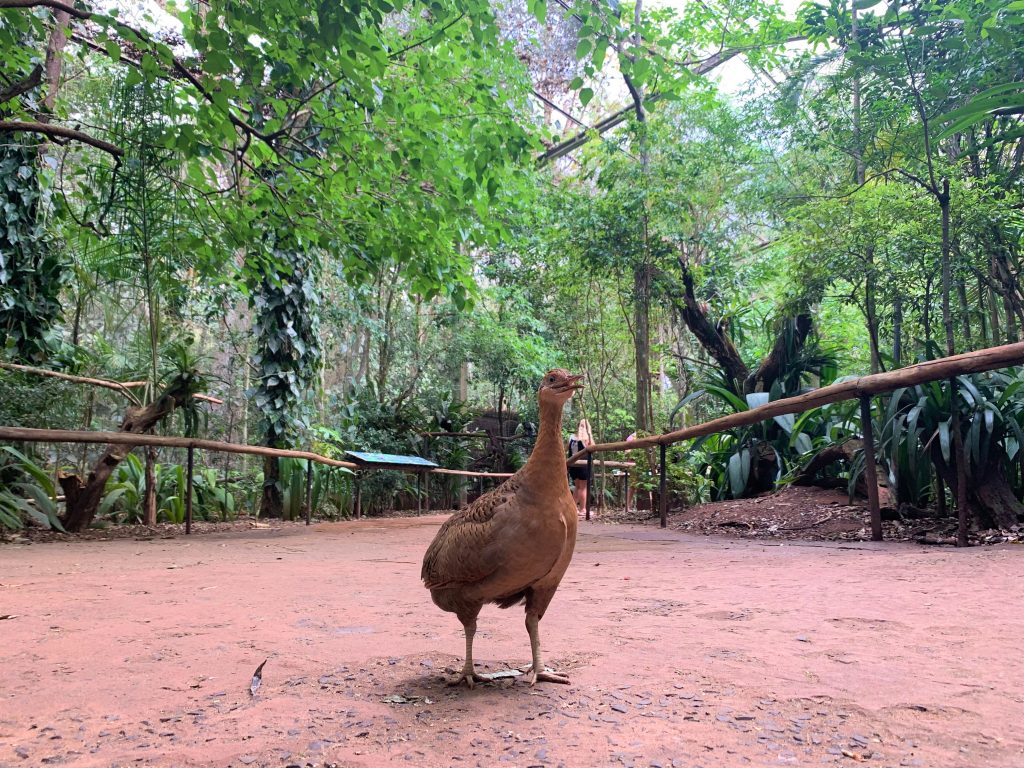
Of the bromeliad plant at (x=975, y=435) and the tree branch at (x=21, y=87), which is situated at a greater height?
the tree branch at (x=21, y=87)

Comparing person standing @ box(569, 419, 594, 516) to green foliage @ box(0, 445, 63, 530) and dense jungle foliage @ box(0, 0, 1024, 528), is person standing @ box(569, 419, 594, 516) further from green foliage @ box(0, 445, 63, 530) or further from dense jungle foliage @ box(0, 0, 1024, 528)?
green foliage @ box(0, 445, 63, 530)

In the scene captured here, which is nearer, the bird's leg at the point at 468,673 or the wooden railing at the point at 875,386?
the bird's leg at the point at 468,673

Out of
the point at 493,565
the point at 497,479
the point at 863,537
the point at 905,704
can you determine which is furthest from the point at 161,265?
the point at 497,479

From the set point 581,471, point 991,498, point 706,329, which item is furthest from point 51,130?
point 706,329

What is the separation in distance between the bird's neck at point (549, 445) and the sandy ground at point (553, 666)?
62cm

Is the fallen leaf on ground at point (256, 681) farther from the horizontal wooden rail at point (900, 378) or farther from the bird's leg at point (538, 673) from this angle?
the horizontal wooden rail at point (900, 378)

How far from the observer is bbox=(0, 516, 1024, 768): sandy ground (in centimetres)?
153

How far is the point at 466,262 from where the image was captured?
A: 22.0 feet

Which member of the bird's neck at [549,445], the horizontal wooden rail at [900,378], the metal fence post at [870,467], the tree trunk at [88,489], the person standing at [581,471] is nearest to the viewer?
the bird's neck at [549,445]

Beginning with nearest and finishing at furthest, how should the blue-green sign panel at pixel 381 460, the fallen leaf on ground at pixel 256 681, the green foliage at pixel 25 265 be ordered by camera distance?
the fallen leaf on ground at pixel 256 681
the green foliage at pixel 25 265
the blue-green sign panel at pixel 381 460

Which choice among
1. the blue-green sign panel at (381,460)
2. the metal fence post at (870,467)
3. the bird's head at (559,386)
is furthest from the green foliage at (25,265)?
the metal fence post at (870,467)

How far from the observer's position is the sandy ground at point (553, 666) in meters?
1.53

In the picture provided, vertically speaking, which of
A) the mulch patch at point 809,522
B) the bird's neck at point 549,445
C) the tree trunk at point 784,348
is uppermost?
the tree trunk at point 784,348

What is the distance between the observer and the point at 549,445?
212 cm
